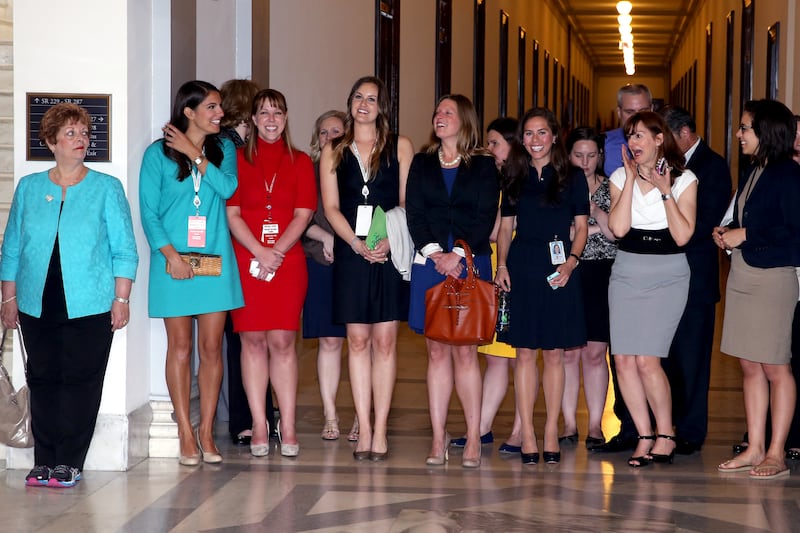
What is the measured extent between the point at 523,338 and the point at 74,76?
2262mm

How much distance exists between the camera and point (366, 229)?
197 inches

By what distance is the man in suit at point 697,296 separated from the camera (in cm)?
522

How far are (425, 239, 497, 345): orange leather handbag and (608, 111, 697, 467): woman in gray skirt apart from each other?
62cm

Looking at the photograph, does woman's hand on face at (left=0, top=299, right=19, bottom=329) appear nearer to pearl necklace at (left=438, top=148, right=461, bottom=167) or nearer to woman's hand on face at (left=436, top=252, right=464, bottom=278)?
woman's hand on face at (left=436, top=252, right=464, bottom=278)

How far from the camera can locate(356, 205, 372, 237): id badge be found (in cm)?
499

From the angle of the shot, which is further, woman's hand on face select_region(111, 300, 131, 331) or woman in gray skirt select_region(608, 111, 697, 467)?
woman in gray skirt select_region(608, 111, 697, 467)

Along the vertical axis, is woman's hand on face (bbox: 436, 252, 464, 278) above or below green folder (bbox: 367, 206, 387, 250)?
below

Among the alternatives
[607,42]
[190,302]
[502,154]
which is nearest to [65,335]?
[190,302]

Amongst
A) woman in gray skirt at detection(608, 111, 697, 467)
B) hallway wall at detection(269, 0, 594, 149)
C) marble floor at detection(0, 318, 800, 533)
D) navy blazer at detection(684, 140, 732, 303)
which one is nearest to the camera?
marble floor at detection(0, 318, 800, 533)

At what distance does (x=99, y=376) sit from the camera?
4.69 meters

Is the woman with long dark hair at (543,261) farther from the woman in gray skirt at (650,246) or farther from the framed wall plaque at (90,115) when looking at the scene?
the framed wall plaque at (90,115)

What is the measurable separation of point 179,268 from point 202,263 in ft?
0.35

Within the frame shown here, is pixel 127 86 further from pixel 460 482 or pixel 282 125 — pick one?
pixel 460 482

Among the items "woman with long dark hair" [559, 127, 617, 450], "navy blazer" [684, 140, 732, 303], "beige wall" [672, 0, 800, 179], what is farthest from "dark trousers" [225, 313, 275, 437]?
"beige wall" [672, 0, 800, 179]
